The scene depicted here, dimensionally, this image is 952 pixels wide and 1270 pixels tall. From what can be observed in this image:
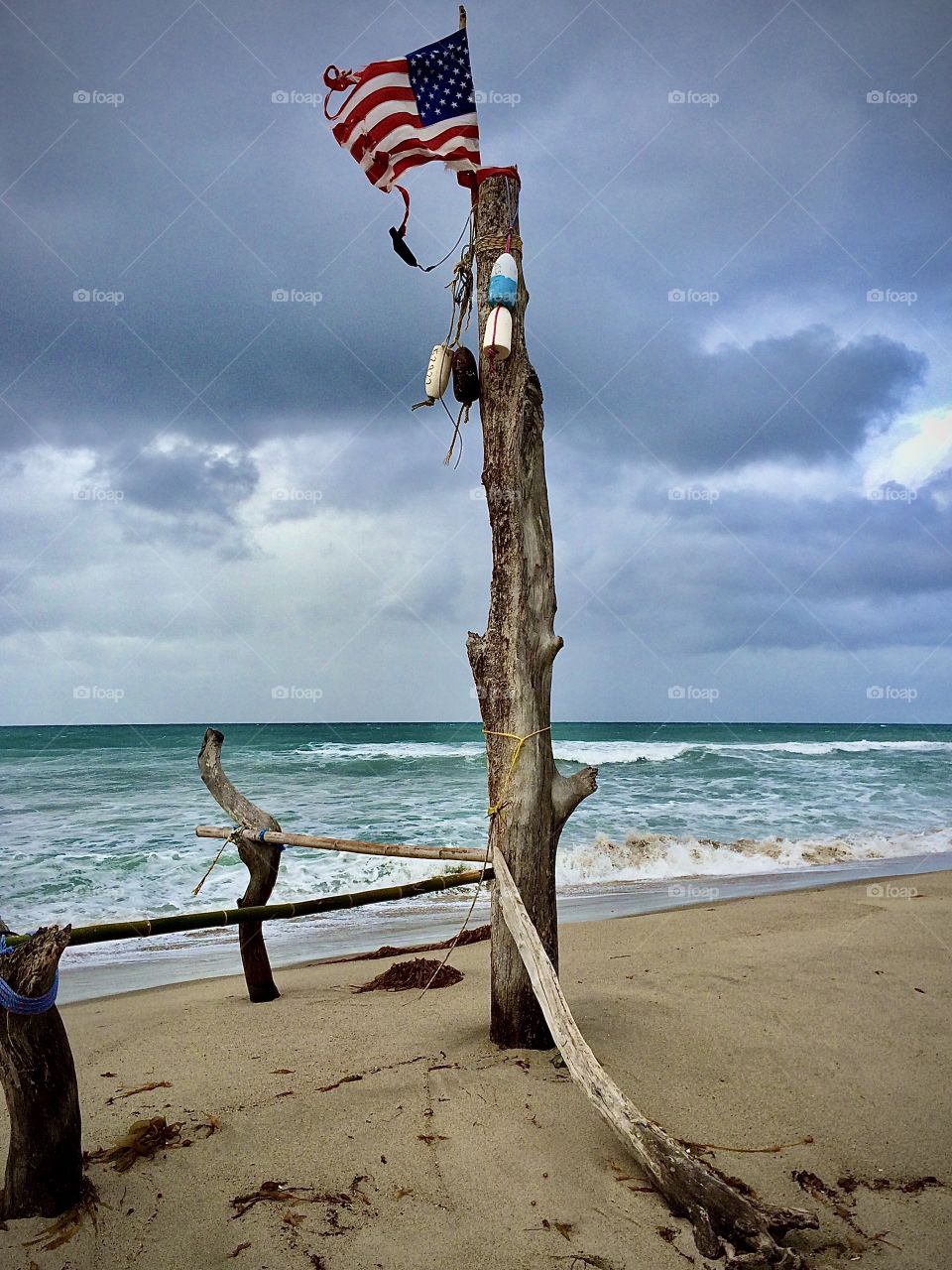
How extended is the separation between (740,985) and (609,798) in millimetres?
13852

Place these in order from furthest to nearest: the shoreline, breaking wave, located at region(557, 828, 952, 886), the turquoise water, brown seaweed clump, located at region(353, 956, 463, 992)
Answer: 1. breaking wave, located at region(557, 828, 952, 886)
2. the turquoise water
3. the shoreline
4. brown seaweed clump, located at region(353, 956, 463, 992)

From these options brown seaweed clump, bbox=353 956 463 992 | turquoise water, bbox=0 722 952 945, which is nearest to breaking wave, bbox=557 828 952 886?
turquoise water, bbox=0 722 952 945

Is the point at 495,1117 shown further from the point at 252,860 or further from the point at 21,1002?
the point at 252,860

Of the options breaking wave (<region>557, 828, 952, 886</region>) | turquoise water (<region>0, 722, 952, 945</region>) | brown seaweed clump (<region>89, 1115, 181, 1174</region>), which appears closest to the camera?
brown seaweed clump (<region>89, 1115, 181, 1174</region>)

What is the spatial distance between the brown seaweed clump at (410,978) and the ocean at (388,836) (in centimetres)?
182

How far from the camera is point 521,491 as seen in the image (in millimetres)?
4191

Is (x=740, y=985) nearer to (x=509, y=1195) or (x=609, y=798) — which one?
(x=509, y=1195)

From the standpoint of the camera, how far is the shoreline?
7016mm

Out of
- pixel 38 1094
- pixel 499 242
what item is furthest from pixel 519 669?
pixel 38 1094

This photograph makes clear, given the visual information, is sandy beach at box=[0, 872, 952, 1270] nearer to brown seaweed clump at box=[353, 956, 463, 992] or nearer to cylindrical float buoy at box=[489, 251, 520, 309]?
brown seaweed clump at box=[353, 956, 463, 992]

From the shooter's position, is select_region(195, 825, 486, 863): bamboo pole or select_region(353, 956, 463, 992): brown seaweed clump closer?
select_region(195, 825, 486, 863): bamboo pole

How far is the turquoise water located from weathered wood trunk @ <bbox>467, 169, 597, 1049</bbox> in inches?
272

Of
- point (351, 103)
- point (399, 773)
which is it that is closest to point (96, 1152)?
point (351, 103)

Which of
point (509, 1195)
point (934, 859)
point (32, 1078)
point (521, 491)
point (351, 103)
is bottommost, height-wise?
point (934, 859)
